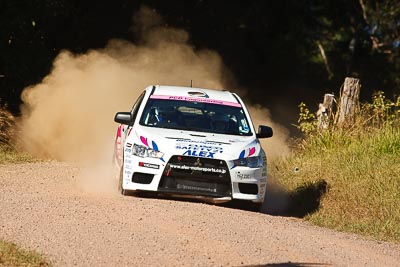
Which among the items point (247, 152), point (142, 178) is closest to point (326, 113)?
point (247, 152)

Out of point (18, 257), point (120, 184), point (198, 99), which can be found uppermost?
point (198, 99)

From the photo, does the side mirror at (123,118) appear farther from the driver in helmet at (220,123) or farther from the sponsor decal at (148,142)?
the driver in helmet at (220,123)

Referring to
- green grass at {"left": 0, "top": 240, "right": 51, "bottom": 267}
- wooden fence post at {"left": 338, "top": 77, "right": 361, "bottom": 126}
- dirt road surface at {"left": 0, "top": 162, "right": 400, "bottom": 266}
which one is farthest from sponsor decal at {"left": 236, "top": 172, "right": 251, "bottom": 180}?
wooden fence post at {"left": 338, "top": 77, "right": 361, "bottom": 126}

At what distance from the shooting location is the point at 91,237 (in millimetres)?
10969

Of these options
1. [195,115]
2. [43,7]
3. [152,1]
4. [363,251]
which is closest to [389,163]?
[195,115]

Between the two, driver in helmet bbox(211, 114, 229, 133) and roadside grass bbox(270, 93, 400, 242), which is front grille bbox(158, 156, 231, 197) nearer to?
driver in helmet bbox(211, 114, 229, 133)

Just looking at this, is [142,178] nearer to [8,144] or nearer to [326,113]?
[326,113]

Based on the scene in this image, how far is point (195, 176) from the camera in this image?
551 inches

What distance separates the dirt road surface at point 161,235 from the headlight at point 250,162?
0.65 metres

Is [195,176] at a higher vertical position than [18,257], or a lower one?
higher

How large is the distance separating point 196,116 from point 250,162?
1489mm

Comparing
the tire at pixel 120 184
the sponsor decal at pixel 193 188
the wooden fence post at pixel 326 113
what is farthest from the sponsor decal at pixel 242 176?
the wooden fence post at pixel 326 113

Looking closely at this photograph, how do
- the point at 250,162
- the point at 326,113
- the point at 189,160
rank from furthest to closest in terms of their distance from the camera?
the point at 326,113, the point at 250,162, the point at 189,160

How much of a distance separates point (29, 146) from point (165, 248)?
11.7m
